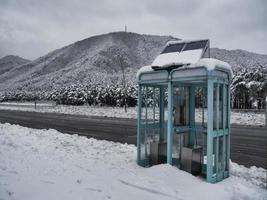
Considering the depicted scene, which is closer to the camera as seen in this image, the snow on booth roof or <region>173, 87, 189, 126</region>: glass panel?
the snow on booth roof

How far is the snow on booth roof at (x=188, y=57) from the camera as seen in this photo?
5.92 metres

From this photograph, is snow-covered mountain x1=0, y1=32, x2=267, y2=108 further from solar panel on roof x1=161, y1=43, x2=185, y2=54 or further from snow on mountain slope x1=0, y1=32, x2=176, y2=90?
solar panel on roof x1=161, y1=43, x2=185, y2=54

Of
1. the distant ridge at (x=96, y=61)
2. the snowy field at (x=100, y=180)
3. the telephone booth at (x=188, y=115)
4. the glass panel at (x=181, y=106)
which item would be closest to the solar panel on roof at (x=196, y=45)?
the telephone booth at (x=188, y=115)

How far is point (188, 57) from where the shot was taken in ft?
21.0

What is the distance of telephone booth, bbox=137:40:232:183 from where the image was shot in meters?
5.95

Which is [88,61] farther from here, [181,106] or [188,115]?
[181,106]

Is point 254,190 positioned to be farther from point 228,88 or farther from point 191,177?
point 228,88

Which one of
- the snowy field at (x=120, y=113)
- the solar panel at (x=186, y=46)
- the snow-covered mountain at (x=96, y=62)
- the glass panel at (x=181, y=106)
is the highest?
the snow-covered mountain at (x=96, y=62)

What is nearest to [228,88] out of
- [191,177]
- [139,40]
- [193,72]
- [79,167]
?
[193,72]

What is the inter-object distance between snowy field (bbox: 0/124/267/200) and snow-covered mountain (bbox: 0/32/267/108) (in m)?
61.9

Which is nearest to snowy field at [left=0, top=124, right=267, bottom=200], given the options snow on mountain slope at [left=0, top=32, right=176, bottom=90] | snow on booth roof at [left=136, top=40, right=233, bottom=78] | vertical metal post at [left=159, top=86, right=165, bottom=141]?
vertical metal post at [left=159, top=86, right=165, bottom=141]

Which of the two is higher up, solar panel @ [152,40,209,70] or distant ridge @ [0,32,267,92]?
distant ridge @ [0,32,267,92]

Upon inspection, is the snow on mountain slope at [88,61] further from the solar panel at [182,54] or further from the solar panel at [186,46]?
the solar panel at [182,54]

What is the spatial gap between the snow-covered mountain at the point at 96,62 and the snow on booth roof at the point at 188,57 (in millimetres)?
62148
